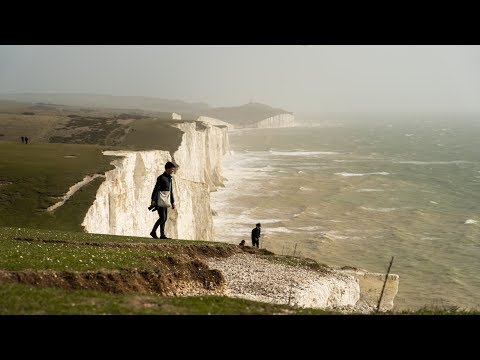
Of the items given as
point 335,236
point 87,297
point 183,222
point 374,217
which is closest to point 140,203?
point 183,222

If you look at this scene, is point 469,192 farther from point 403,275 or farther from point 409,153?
point 409,153

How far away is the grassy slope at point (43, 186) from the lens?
2875 centimetres

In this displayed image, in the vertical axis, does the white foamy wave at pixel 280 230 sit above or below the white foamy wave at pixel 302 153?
below

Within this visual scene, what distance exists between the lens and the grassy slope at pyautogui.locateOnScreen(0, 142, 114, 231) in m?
28.8

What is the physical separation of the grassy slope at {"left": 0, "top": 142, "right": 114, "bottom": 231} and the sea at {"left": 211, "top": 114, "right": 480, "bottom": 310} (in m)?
16.0

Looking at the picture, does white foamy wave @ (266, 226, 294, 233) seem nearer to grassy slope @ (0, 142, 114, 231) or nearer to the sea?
the sea

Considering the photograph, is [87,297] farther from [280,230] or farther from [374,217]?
[374,217]

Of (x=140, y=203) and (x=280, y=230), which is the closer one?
(x=140, y=203)

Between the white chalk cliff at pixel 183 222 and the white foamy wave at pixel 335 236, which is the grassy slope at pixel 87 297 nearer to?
the white chalk cliff at pixel 183 222

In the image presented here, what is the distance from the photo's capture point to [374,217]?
73.6 m

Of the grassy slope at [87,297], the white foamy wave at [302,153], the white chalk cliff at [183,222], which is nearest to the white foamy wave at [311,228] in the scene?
the white chalk cliff at [183,222]

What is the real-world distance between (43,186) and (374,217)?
54.7 m

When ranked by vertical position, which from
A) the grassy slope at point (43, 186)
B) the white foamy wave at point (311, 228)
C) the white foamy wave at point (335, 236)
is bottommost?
the white foamy wave at point (335, 236)

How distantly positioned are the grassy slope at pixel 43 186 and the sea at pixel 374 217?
1603 centimetres
